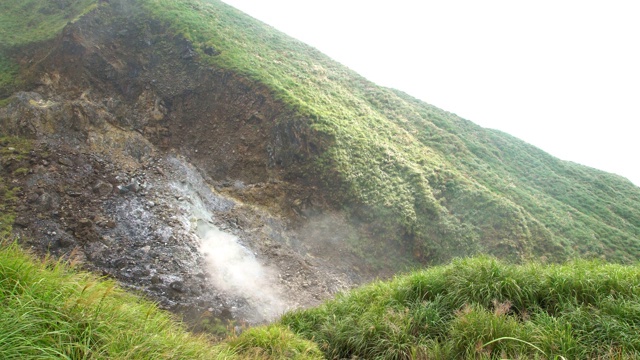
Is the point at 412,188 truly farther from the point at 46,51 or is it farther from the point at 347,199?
the point at 46,51

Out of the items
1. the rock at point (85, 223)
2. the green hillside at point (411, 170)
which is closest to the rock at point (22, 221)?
the rock at point (85, 223)

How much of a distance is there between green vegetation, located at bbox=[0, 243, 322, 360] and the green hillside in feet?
37.3

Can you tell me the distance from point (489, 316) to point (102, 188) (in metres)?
12.3

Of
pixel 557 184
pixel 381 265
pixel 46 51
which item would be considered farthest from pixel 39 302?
pixel 557 184

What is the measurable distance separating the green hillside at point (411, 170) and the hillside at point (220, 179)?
109mm

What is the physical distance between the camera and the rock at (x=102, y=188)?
11.9 metres

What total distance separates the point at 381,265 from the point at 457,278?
746cm

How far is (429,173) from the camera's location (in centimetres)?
1841

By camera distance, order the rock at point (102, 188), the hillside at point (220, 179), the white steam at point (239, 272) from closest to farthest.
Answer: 1. the white steam at point (239, 272)
2. the hillside at point (220, 179)
3. the rock at point (102, 188)

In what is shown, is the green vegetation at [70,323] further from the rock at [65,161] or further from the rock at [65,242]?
the rock at [65,161]

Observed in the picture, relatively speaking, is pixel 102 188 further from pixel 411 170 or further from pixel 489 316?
pixel 411 170

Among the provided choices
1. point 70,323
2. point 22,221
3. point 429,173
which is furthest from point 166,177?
point 429,173

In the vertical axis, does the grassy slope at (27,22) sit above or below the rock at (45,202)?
above

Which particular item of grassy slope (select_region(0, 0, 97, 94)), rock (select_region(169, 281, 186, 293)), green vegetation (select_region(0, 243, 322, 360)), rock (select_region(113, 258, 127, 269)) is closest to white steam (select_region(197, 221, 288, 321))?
rock (select_region(169, 281, 186, 293))
